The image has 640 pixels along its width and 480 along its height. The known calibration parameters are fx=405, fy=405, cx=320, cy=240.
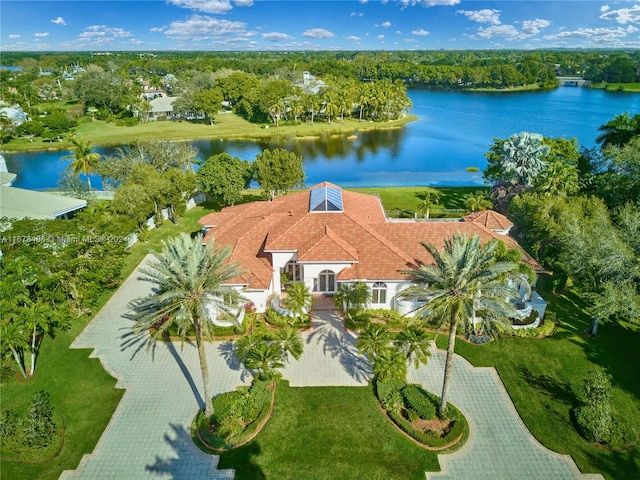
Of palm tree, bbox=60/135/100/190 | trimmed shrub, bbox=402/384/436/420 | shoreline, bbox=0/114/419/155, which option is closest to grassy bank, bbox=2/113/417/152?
shoreline, bbox=0/114/419/155

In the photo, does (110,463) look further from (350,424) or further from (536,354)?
(536,354)

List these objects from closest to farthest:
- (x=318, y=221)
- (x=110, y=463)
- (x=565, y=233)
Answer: (x=110, y=463), (x=565, y=233), (x=318, y=221)

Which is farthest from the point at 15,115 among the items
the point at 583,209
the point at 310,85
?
the point at 583,209

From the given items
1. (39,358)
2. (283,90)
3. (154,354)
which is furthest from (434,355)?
(283,90)

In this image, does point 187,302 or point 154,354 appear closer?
point 187,302

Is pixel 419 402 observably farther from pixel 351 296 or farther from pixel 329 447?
pixel 351 296

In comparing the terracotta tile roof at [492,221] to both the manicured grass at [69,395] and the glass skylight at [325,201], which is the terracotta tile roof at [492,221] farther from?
the manicured grass at [69,395]

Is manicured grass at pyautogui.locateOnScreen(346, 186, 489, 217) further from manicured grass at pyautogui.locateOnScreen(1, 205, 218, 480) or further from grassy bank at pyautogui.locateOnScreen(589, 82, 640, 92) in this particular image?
grassy bank at pyautogui.locateOnScreen(589, 82, 640, 92)

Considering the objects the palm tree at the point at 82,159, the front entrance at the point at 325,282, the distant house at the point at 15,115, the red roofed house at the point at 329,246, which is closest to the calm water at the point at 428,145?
the distant house at the point at 15,115
